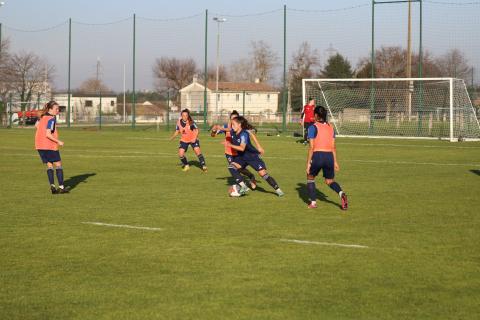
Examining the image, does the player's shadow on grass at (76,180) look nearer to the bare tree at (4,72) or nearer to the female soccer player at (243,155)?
the female soccer player at (243,155)

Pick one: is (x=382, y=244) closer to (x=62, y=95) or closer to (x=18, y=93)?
(x=18, y=93)

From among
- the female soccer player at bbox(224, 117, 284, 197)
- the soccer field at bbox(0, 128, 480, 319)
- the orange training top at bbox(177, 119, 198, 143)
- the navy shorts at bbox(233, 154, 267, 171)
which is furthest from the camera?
the orange training top at bbox(177, 119, 198, 143)

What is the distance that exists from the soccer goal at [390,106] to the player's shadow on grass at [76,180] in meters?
22.2

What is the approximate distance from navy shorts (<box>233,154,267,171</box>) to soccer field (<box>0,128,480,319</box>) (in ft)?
1.89

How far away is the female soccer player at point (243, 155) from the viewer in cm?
1479

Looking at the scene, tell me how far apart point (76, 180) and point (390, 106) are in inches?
1087

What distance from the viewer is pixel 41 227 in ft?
35.8

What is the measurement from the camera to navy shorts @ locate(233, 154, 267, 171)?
15023 millimetres

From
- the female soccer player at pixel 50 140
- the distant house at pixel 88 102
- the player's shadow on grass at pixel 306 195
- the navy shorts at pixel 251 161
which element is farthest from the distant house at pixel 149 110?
the navy shorts at pixel 251 161

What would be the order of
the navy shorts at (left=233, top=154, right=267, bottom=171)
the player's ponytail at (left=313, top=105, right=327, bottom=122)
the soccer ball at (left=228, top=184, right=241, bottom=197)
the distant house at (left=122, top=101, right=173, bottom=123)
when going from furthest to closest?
the distant house at (left=122, top=101, right=173, bottom=123)
the navy shorts at (left=233, top=154, right=267, bottom=171)
the soccer ball at (left=228, top=184, right=241, bottom=197)
the player's ponytail at (left=313, top=105, right=327, bottom=122)

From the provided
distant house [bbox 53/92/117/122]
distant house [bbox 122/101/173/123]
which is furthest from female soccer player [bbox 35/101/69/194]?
distant house [bbox 53/92/117/122]

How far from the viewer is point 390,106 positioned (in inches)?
1674

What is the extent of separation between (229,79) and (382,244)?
372ft

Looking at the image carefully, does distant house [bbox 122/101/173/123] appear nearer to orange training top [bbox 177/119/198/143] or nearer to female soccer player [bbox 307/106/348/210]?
orange training top [bbox 177/119/198/143]
